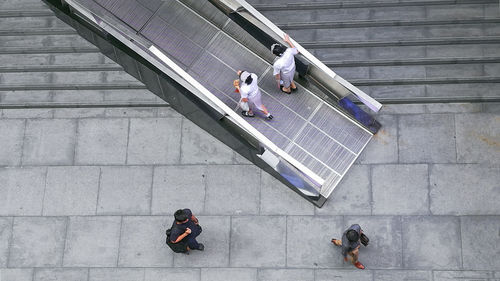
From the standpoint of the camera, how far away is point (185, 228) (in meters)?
13.7

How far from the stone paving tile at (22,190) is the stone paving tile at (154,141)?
2.07 m

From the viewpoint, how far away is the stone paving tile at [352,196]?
15.0 m

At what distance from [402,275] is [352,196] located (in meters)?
1.90

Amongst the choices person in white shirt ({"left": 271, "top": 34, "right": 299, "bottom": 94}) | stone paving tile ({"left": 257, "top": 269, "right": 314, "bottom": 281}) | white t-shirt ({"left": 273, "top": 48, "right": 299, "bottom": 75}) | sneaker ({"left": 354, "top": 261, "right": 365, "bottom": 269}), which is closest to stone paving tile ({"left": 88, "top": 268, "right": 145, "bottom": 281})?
stone paving tile ({"left": 257, "top": 269, "right": 314, "bottom": 281})

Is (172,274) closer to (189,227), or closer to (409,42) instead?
(189,227)

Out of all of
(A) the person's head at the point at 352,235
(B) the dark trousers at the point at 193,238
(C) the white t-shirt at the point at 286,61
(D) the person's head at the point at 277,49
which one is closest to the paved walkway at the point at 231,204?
(B) the dark trousers at the point at 193,238

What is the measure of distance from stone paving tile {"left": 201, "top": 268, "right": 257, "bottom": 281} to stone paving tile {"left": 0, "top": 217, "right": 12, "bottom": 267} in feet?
14.0

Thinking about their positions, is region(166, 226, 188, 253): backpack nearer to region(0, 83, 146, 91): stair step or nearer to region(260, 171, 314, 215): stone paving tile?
region(260, 171, 314, 215): stone paving tile

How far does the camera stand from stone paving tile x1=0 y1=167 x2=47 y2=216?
1567 centimetres

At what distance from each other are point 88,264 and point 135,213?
4.69 ft

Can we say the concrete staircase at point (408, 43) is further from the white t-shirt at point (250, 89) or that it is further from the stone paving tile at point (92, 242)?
the stone paving tile at point (92, 242)

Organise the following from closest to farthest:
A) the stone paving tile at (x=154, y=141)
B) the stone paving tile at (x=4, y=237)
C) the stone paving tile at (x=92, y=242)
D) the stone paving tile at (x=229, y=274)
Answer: the stone paving tile at (x=229, y=274)
the stone paving tile at (x=92, y=242)
the stone paving tile at (x=4, y=237)
the stone paving tile at (x=154, y=141)

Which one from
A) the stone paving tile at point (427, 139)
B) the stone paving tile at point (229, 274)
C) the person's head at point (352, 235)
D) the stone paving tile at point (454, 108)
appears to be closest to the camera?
the person's head at point (352, 235)

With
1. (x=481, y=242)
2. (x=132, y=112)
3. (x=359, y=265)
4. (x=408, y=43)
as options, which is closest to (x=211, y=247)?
(x=359, y=265)
